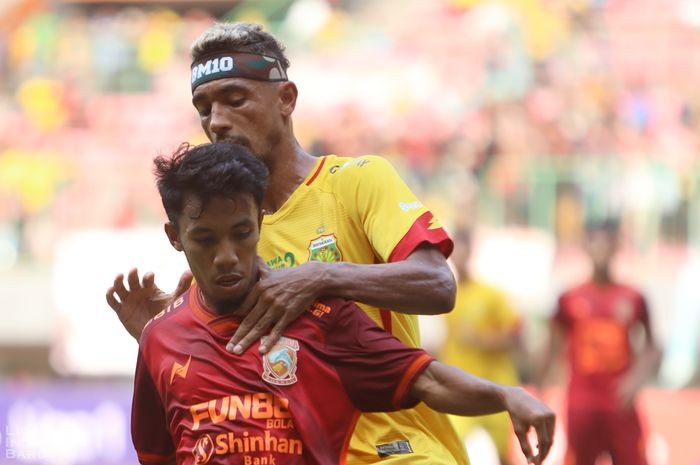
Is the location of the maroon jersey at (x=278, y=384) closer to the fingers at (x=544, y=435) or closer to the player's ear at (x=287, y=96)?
the fingers at (x=544, y=435)

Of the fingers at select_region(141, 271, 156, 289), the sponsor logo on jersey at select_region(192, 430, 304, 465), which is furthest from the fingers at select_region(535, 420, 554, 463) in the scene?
the fingers at select_region(141, 271, 156, 289)

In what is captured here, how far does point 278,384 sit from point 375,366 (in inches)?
9.5

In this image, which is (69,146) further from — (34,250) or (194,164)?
(194,164)

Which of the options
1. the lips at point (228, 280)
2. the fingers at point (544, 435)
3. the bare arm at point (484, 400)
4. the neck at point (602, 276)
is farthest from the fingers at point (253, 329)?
the neck at point (602, 276)

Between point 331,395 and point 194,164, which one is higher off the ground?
point 194,164

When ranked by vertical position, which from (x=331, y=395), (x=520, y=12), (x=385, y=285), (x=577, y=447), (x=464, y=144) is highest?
(x=520, y=12)

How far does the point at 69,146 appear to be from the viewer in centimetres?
1611

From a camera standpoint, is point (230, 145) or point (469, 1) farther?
point (469, 1)

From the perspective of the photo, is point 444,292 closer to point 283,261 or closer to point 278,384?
point 283,261

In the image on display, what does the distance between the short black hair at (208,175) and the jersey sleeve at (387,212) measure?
1.84 ft

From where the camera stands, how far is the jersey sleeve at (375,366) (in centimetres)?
320

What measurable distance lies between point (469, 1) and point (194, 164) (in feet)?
46.9

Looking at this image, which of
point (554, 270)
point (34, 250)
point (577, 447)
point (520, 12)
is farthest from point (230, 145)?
point (520, 12)

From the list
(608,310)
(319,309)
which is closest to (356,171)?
(319,309)
